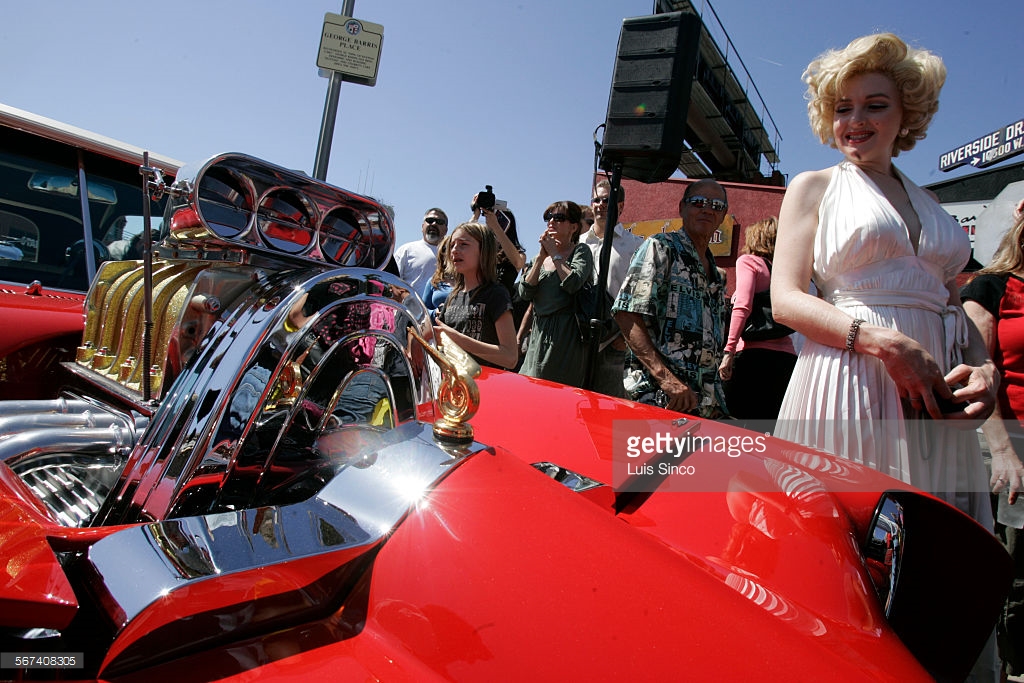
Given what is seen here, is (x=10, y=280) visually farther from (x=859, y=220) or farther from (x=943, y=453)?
(x=943, y=453)

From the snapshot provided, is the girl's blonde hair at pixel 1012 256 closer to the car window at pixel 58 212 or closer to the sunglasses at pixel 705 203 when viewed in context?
the sunglasses at pixel 705 203

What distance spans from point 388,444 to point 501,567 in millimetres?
313

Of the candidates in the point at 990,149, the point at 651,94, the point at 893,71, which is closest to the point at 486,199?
the point at 651,94

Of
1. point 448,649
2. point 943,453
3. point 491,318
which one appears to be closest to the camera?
point 448,649

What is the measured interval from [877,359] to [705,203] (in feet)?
4.00

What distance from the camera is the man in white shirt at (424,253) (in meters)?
4.86

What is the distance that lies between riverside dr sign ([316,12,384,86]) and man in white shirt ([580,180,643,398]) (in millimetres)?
2572

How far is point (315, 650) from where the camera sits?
2.41ft

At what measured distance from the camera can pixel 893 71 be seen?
1676 mm

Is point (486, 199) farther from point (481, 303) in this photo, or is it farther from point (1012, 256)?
point (1012, 256)

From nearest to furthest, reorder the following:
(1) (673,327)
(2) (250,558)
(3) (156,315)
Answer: (2) (250,558) → (3) (156,315) → (1) (673,327)

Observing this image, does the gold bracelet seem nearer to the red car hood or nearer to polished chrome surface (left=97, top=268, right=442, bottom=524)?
polished chrome surface (left=97, top=268, right=442, bottom=524)

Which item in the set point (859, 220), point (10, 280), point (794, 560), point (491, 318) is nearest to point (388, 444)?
point (794, 560)

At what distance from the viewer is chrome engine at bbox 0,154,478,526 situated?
92 centimetres
